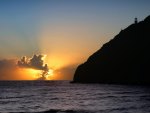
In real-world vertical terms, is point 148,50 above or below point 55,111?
above

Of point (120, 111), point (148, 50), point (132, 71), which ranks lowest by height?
point (120, 111)

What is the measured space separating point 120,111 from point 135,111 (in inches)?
88.2

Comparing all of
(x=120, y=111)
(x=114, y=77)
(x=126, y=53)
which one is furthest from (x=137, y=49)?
(x=120, y=111)

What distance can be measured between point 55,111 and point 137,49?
146 meters

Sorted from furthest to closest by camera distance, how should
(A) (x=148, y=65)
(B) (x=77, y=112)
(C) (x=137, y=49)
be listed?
(C) (x=137, y=49) < (A) (x=148, y=65) < (B) (x=77, y=112)

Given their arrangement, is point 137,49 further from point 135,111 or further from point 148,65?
point 135,111

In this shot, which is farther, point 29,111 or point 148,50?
point 148,50

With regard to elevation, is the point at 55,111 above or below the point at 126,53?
below

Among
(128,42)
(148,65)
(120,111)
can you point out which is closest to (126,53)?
(128,42)

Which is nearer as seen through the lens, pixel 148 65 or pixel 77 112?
pixel 77 112

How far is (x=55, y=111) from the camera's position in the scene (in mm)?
47656

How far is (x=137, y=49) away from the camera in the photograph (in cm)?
18750

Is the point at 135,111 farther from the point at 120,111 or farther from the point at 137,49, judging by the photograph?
the point at 137,49

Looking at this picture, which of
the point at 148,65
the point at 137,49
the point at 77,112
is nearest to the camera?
the point at 77,112
